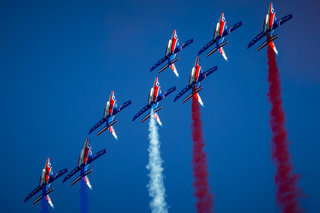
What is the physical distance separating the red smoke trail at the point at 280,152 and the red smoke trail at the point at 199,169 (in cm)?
1176

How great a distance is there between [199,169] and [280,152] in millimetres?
13585

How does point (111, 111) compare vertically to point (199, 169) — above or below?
above

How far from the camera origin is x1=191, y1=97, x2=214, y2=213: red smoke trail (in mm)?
101312

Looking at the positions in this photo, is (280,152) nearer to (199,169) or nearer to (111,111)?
(199,169)

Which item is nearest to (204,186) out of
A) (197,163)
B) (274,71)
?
(197,163)

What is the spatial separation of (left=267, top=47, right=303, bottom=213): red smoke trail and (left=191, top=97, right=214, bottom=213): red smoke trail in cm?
1176

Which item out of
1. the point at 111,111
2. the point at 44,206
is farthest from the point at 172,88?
the point at 44,206

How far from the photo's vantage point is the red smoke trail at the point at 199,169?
10131 centimetres

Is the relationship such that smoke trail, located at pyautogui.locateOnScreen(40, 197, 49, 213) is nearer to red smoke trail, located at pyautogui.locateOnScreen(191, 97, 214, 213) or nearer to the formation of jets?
the formation of jets

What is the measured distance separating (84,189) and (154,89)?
20.7 meters

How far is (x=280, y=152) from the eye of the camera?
96688mm

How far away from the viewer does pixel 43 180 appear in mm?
111688

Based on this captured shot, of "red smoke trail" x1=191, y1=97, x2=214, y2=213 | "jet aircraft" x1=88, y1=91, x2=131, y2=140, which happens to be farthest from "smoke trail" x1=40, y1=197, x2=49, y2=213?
"red smoke trail" x1=191, y1=97, x2=214, y2=213

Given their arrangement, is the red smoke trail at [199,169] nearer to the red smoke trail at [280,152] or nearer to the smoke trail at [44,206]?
the red smoke trail at [280,152]
